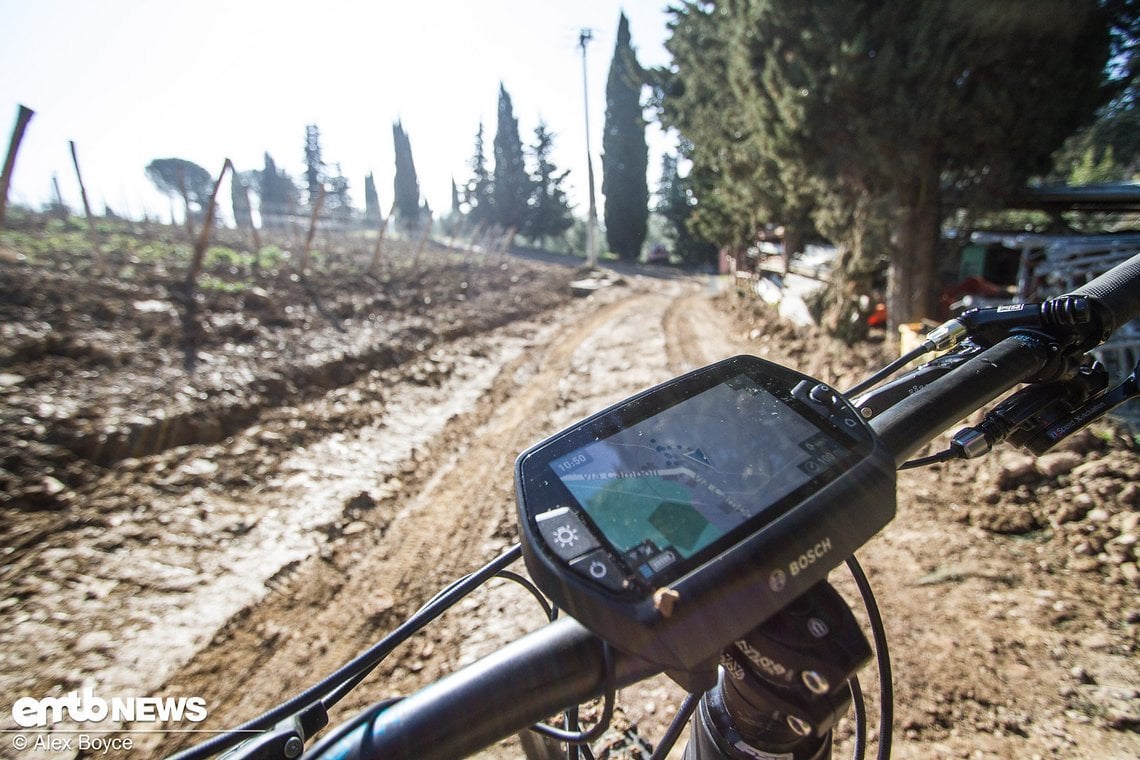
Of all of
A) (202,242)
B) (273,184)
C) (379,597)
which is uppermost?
(273,184)

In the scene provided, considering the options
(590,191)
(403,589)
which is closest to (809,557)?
(403,589)

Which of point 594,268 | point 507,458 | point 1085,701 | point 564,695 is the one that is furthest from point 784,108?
point 594,268

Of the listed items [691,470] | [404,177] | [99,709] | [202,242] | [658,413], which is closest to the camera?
[691,470]

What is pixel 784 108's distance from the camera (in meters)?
7.91

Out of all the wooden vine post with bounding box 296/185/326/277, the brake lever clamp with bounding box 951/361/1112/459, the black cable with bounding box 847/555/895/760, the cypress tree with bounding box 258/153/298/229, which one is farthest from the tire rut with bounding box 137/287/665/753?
the cypress tree with bounding box 258/153/298/229

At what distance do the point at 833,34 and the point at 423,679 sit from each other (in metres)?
8.47

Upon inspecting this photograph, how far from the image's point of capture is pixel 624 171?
37750mm

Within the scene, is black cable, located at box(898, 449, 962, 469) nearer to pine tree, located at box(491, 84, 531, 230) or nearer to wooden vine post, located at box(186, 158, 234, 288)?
wooden vine post, located at box(186, 158, 234, 288)

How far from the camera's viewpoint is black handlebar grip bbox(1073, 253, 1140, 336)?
106 centimetres

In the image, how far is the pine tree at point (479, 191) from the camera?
142 feet

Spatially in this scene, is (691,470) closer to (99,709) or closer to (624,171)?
(99,709)

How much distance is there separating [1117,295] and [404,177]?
5843cm

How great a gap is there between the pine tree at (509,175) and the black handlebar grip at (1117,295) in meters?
41.7

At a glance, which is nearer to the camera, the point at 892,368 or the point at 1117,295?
the point at 1117,295
